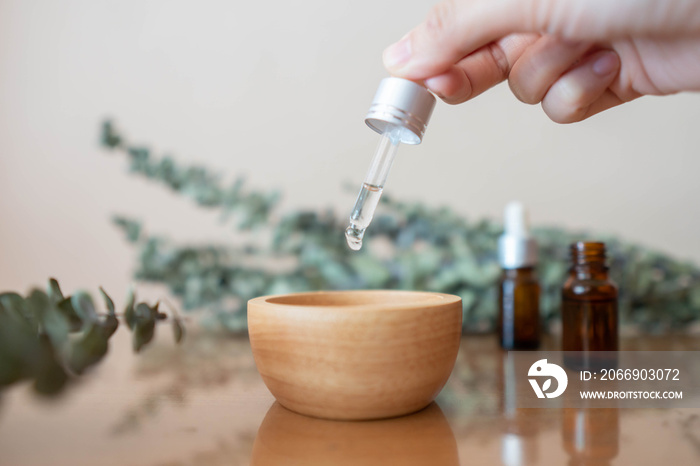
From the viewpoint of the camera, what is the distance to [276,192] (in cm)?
84

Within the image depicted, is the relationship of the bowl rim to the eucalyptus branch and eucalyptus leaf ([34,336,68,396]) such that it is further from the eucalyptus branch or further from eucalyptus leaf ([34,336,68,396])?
the eucalyptus branch

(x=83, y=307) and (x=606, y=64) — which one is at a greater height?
(x=606, y=64)

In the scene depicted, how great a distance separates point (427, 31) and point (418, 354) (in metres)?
0.26

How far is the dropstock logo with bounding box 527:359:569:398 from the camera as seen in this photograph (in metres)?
0.47

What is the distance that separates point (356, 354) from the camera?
364 millimetres

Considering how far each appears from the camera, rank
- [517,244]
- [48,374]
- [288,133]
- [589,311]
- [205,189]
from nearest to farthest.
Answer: [48,374] → [589,311] → [517,244] → [205,189] → [288,133]

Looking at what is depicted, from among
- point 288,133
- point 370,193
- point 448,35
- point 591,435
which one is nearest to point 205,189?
point 288,133

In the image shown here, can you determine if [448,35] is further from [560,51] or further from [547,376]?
[547,376]

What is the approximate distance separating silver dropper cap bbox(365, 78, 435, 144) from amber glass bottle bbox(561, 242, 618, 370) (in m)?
0.29

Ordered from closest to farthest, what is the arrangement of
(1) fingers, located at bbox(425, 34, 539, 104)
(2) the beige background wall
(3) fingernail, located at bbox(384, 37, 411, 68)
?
(3) fingernail, located at bbox(384, 37, 411, 68) → (1) fingers, located at bbox(425, 34, 539, 104) → (2) the beige background wall

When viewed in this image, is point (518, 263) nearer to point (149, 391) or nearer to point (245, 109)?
point (149, 391)

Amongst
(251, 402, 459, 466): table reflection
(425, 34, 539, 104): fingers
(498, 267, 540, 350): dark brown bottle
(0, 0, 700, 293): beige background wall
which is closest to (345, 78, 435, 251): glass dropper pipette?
(425, 34, 539, 104): fingers

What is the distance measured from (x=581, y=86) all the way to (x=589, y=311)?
0.79ft

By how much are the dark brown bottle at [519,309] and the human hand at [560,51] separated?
9.7 inches
